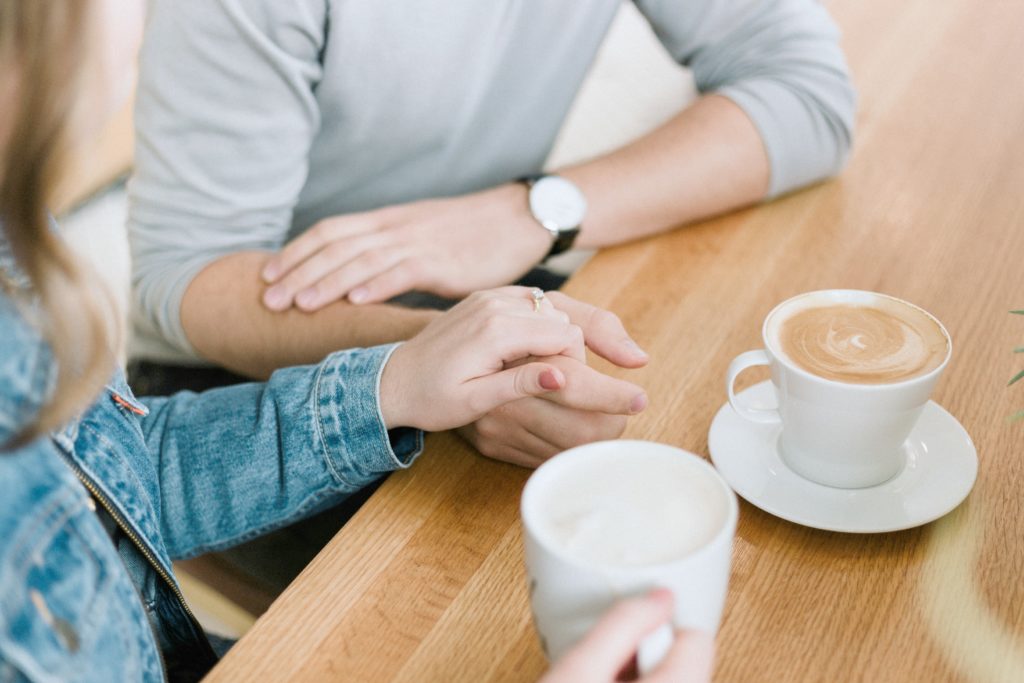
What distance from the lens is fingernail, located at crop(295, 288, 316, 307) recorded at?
916mm


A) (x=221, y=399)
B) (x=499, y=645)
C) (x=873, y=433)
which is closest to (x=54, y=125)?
(x=221, y=399)

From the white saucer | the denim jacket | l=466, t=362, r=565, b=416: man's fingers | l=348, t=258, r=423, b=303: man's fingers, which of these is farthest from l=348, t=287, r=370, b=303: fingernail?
the white saucer

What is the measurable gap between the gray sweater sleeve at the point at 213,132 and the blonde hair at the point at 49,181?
382 mm

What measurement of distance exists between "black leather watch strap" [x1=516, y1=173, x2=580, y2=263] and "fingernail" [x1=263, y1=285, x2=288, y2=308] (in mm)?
277

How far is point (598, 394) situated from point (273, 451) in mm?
263

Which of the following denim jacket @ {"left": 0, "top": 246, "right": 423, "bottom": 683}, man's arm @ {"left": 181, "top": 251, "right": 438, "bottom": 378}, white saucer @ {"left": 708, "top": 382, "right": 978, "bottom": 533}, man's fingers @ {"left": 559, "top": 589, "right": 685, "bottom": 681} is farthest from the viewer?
man's arm @ {"left": 181, "top": 251, "right": 438, "bottom": 378}

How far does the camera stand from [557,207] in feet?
3.31

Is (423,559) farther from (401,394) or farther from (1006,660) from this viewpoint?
(1006,660)

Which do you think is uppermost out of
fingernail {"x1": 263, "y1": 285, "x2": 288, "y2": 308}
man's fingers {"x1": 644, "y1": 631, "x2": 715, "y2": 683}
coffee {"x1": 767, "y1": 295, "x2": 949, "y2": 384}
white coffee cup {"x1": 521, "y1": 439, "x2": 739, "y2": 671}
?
white coffee cup {"x1": 521, "y1": 439, "x2": 739, "y2": 671}

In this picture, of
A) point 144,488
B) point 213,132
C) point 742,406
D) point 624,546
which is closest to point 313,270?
point 213,132

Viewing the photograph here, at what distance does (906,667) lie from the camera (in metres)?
0.53

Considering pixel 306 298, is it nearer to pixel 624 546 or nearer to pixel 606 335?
pixel 606 335

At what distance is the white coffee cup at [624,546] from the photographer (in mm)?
426

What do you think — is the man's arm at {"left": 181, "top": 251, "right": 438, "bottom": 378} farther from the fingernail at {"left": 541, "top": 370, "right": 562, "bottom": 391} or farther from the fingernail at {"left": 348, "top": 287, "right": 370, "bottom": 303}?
the fingernail at {"left": 541, "top": 370, "right": 562, "bottom": 391}
